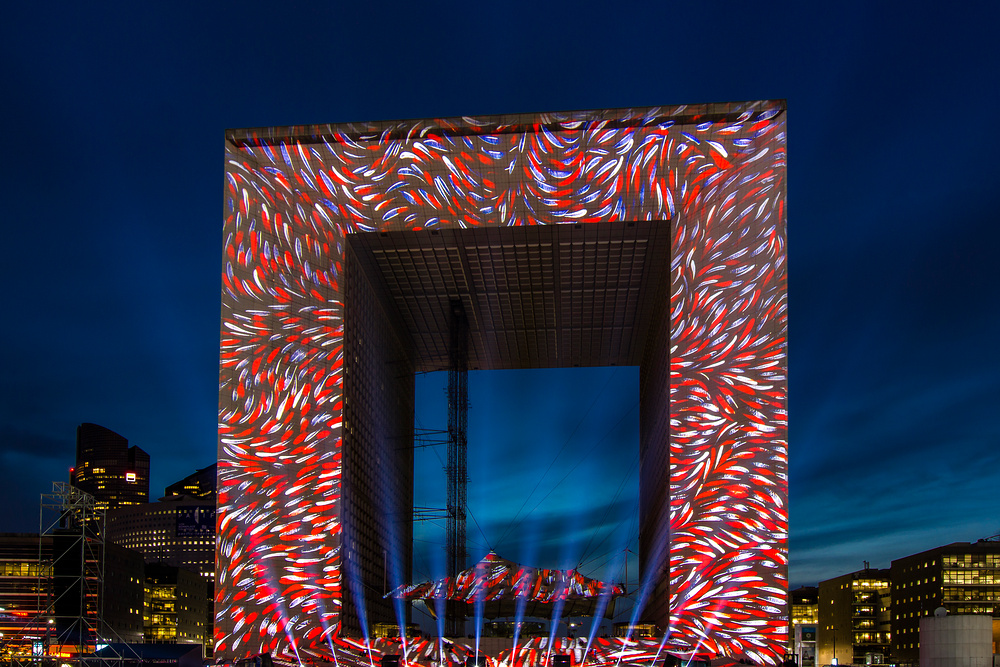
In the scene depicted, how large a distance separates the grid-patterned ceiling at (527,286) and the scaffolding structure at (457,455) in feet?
2.34

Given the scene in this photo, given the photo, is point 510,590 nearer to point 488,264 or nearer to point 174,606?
point 488,264

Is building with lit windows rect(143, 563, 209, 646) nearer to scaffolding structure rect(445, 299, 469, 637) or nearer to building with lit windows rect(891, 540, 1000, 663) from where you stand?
building with lit windows rect(891, 540, 1000, 663)

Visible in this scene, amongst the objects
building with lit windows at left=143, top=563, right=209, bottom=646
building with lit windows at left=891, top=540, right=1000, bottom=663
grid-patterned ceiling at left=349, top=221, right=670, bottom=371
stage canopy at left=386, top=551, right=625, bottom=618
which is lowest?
building with lit windows at left=143, top=563, right=209, bottom=646

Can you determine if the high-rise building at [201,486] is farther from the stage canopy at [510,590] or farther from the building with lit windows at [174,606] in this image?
the stage canopy at [510,590]

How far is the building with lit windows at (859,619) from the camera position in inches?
3322

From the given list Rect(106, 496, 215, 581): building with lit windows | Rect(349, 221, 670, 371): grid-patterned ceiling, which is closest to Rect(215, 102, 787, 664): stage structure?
Rect(349, 221, 670, 371): grid-patterned ceiling

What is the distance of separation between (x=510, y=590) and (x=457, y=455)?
5.75 m

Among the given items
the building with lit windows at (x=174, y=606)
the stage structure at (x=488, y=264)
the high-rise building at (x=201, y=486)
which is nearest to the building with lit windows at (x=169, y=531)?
the high-rise building at (x=201, y=486)

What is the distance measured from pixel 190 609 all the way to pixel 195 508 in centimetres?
5453

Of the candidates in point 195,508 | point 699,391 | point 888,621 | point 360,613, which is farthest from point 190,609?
point 699,391

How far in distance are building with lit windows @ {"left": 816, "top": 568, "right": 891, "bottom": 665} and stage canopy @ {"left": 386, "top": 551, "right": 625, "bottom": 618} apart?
58.0m

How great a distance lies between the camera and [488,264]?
1262 inches

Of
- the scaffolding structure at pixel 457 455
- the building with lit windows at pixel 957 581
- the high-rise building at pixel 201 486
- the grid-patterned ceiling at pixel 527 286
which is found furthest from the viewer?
the high-rise building at pixel 201 486

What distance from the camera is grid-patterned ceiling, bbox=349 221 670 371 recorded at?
29.9m
